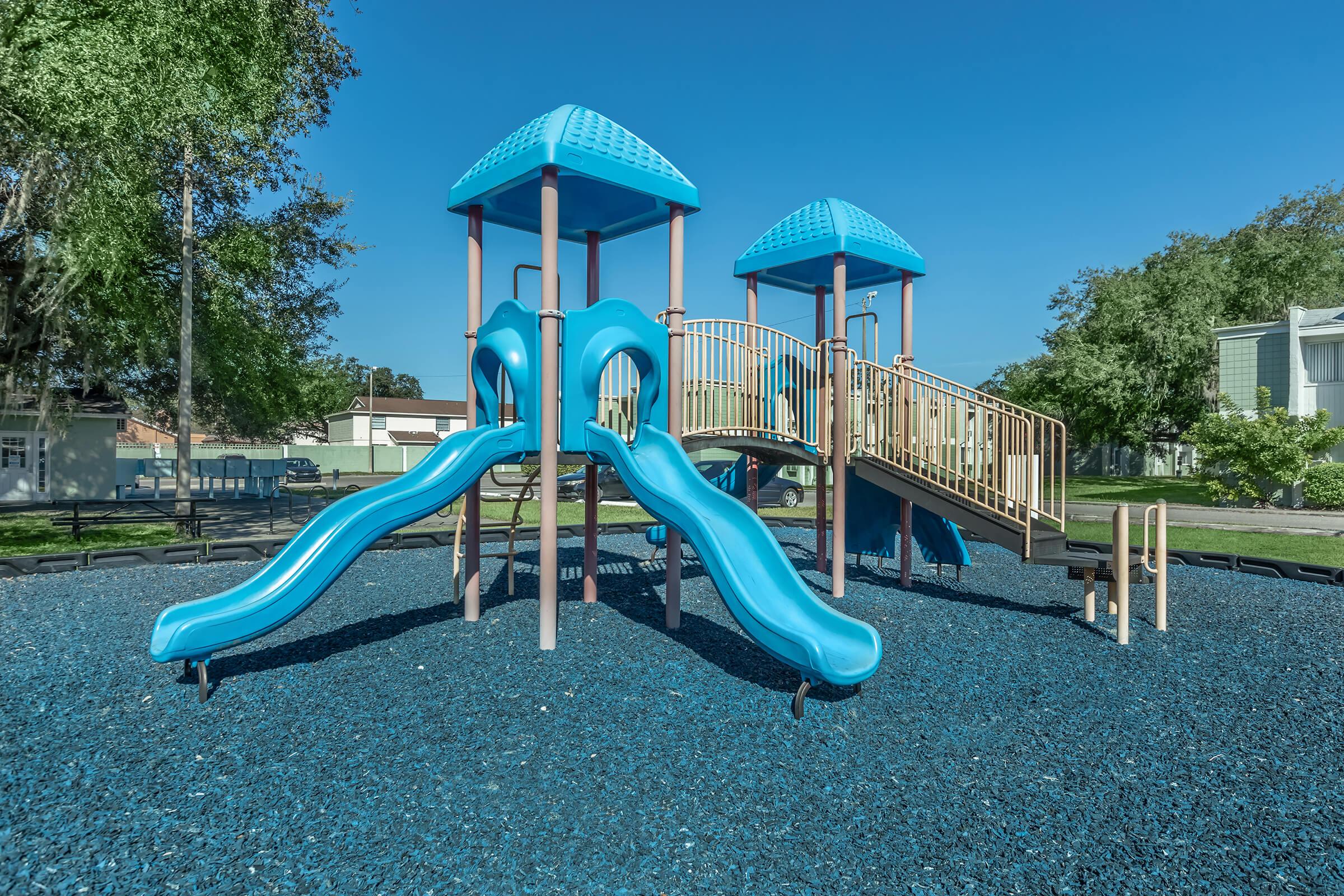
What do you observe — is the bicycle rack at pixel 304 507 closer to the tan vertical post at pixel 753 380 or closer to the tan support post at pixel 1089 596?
the tan vertical post at pixel 753 380

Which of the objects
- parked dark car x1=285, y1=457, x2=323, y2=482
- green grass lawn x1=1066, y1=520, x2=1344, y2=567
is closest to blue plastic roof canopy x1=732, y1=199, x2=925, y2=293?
green grass lawn x1=1066, y1=520, x2=1344, y2=567

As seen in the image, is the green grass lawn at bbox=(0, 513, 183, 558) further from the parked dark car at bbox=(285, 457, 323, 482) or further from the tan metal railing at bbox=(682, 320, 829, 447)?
the parked dark car at bbox=(285, 457, 323, 482)

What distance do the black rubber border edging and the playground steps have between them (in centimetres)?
121

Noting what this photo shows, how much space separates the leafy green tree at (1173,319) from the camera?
2542 centimetres

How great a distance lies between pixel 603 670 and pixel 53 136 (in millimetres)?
10749

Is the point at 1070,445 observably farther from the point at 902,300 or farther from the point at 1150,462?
the point at 902,300

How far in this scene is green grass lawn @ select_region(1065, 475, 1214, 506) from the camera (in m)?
21.0

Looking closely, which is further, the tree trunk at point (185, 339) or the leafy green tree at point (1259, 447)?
the leafy green tree at point (1259, 447)

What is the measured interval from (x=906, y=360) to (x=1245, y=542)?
27.5 feet

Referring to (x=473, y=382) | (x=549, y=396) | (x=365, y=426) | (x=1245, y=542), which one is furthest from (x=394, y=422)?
(x=549, y=396)

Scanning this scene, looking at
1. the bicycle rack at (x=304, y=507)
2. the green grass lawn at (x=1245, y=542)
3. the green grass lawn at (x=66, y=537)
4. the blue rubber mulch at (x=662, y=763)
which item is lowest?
the blue rubber mulch at (x=662, y=763)

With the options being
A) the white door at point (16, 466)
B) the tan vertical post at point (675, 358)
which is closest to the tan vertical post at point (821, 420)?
the tan vertical post at point (675, 358)

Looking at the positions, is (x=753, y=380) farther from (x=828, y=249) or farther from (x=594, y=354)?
(x=594, y=354)

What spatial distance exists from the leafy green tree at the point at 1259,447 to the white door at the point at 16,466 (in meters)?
31.7
